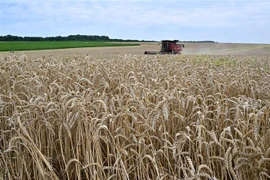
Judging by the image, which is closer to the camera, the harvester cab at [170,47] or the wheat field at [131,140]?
the wheat field at [131,140]

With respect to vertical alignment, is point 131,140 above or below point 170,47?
below

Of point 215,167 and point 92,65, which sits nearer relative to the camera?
point 215,167

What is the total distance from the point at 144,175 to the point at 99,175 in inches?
14.2

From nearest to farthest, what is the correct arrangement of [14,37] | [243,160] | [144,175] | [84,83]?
[243,160]
[144,175]
[84,83]
[14,37]

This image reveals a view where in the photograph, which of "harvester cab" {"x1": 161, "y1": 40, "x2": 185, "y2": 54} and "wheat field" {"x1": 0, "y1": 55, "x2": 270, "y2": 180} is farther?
"harvester cab" {"x1": 161, "y1": 40, "x2": 185, "y2": 54}

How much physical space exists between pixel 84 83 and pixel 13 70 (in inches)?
53.7

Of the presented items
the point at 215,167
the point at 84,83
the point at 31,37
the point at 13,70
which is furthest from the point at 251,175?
the point at 31,37

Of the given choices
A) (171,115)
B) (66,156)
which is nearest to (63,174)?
(66,156)

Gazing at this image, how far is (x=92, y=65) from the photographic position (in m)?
6.14

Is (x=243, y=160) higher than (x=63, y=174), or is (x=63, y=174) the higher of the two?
(x=243, y=160)

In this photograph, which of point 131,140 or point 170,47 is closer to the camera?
point 131,140

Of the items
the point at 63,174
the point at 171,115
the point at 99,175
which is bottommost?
the point at 63,174

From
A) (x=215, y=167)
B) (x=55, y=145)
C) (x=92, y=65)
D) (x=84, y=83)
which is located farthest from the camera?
(x=92, y=65)

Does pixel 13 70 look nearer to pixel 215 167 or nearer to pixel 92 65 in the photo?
pixel 92 65
